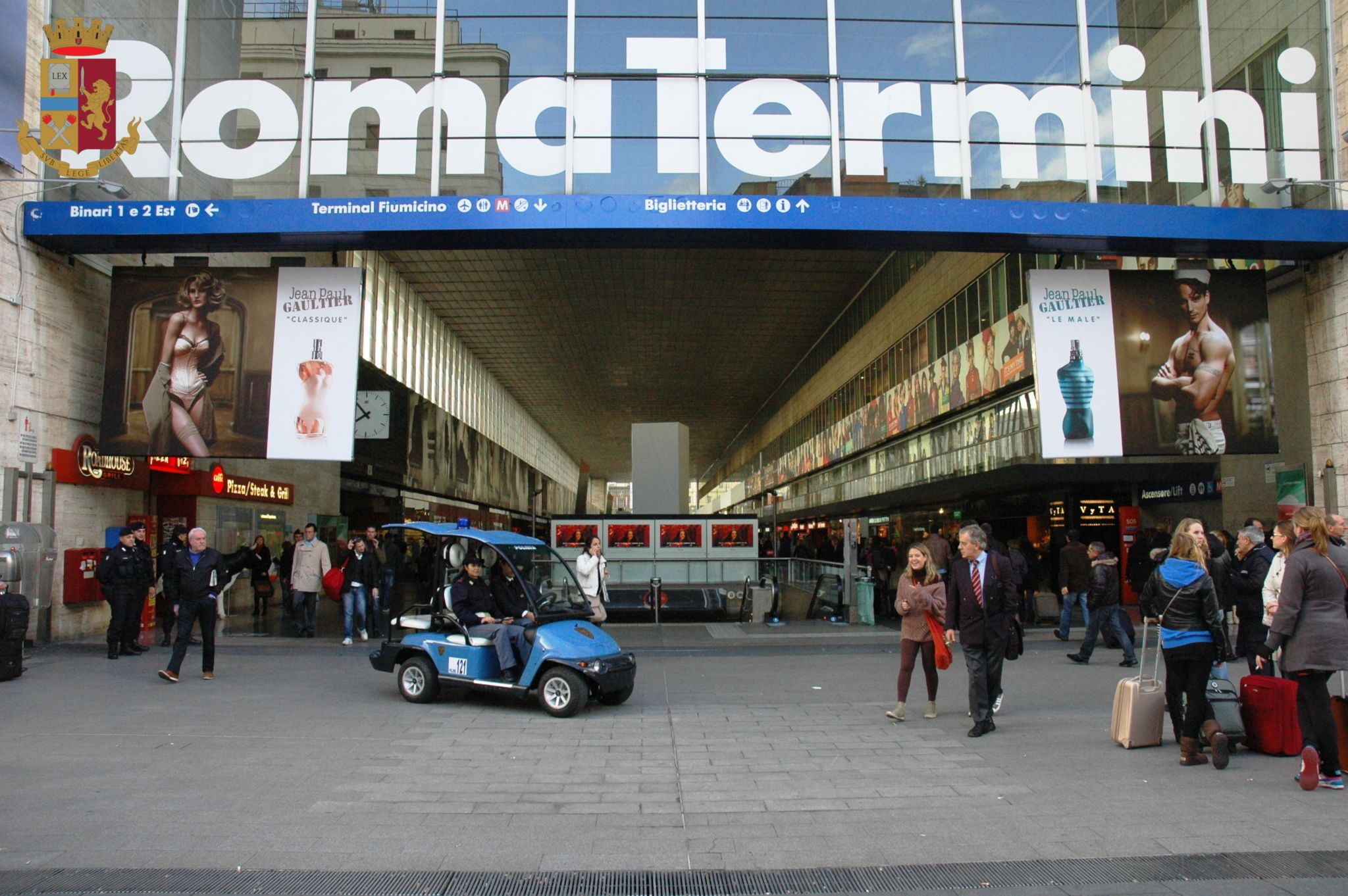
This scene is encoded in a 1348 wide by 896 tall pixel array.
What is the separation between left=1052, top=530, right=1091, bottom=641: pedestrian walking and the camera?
12.7 meters

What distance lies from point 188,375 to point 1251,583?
14.2 m

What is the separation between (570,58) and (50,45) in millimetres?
7400

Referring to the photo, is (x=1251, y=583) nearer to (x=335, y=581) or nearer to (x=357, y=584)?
(x=357, y=584)

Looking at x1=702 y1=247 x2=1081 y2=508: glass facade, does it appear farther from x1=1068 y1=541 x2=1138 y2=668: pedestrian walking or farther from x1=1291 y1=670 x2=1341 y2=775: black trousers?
x1=1291 y1=670 x2=1341 y2=775: black trousers

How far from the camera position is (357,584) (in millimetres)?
14320

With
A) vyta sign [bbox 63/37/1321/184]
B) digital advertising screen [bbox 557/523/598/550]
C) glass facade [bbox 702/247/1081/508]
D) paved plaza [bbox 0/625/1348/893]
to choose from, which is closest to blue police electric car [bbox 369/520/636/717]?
paved plaza [bbox 0/625/1348/893]

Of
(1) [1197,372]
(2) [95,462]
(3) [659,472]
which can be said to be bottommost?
(2) [95,462]

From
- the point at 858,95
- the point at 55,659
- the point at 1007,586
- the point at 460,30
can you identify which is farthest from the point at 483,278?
the point at 1007,586

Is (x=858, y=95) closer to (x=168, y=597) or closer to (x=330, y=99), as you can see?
(x=330, y=99)

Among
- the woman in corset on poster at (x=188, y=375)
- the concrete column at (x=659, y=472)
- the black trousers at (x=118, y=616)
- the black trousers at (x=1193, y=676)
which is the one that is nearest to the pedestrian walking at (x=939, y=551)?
the black trousers at (x=1193, y=676)

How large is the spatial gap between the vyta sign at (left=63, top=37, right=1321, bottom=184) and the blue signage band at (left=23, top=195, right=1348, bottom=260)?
2.89 ft

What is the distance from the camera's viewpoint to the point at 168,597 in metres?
12.0

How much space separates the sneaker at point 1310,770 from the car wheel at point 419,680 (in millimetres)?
6958

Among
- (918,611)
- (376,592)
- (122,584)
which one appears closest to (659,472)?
(376,592)
